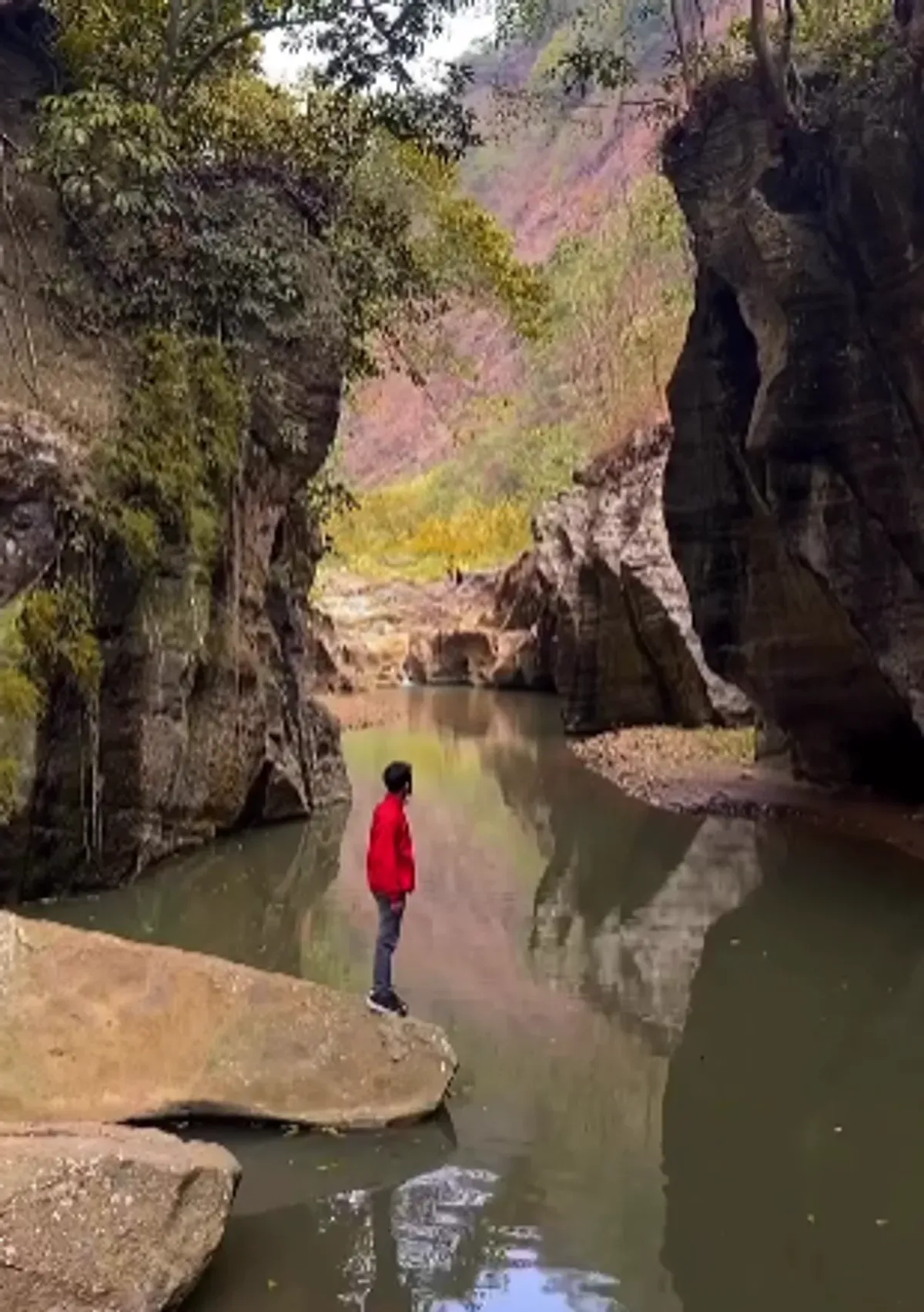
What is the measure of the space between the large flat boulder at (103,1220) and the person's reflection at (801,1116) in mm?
2067

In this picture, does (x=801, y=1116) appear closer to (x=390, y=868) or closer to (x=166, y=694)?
(x=390, y=868)

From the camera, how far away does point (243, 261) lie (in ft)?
56.2

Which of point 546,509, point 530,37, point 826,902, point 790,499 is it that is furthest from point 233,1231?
point 546,509

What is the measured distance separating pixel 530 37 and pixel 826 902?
40.5 ft

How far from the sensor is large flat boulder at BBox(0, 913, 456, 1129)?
7.56 m

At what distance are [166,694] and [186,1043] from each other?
306 inches

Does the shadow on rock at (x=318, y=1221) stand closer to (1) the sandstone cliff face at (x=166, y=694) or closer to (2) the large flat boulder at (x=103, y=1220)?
(2) the large flat boulder at (x=103, y=1220)

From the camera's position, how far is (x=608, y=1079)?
28.8 feet

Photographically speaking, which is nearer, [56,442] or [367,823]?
[56,442]

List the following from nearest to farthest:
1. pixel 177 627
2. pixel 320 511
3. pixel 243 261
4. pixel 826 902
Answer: pixel 826 902, pixel 177 627, pixel 243 261, pixel 320 511

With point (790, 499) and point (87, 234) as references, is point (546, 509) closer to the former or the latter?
point (790, 499)

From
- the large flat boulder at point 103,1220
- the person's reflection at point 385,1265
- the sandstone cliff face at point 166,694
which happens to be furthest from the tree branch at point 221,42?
the large flat boulder at point 103,1220

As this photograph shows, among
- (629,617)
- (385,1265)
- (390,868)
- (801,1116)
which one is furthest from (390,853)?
(629,617)

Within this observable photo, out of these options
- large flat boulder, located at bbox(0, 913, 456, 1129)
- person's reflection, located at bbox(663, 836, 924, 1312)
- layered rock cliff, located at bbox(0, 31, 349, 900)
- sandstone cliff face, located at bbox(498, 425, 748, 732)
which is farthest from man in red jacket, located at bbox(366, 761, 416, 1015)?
sandstone cliff face, located at bbox(498, 425, 748, 732)
